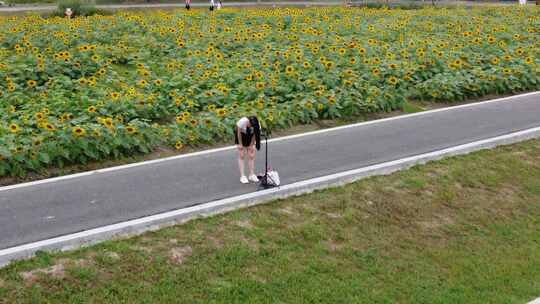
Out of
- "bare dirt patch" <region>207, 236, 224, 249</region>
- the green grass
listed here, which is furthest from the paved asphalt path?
"bare dirt patch" <region>207, 236, 224, 249</region>

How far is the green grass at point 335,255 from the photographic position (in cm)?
633

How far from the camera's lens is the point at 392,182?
9.23m

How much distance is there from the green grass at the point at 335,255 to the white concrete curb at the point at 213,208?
0.45 ft

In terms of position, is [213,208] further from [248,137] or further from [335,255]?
[335,255]

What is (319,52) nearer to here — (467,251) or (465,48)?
(465,48)

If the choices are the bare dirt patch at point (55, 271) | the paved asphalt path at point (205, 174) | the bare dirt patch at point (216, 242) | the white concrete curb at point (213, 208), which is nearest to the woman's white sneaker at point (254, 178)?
the paved asphalt path at point (205, 174)

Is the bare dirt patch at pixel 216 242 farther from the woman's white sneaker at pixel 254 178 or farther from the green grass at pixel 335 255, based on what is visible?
the woman's white sneaker at pixel 254 178

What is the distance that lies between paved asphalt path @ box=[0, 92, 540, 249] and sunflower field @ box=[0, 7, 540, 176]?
687 mm

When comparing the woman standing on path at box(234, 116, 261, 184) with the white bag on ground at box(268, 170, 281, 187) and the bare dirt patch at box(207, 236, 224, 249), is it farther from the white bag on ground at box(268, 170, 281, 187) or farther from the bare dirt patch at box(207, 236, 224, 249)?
the bare dirt patch at box(207, 236, 224, 249)

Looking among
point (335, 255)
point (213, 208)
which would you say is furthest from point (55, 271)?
point (335, 255)

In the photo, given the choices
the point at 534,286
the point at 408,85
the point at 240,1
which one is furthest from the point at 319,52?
the point at 240,1

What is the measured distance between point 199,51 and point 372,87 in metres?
3.79

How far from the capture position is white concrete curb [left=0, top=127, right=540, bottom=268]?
668cm

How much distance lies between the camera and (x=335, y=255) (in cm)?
737
